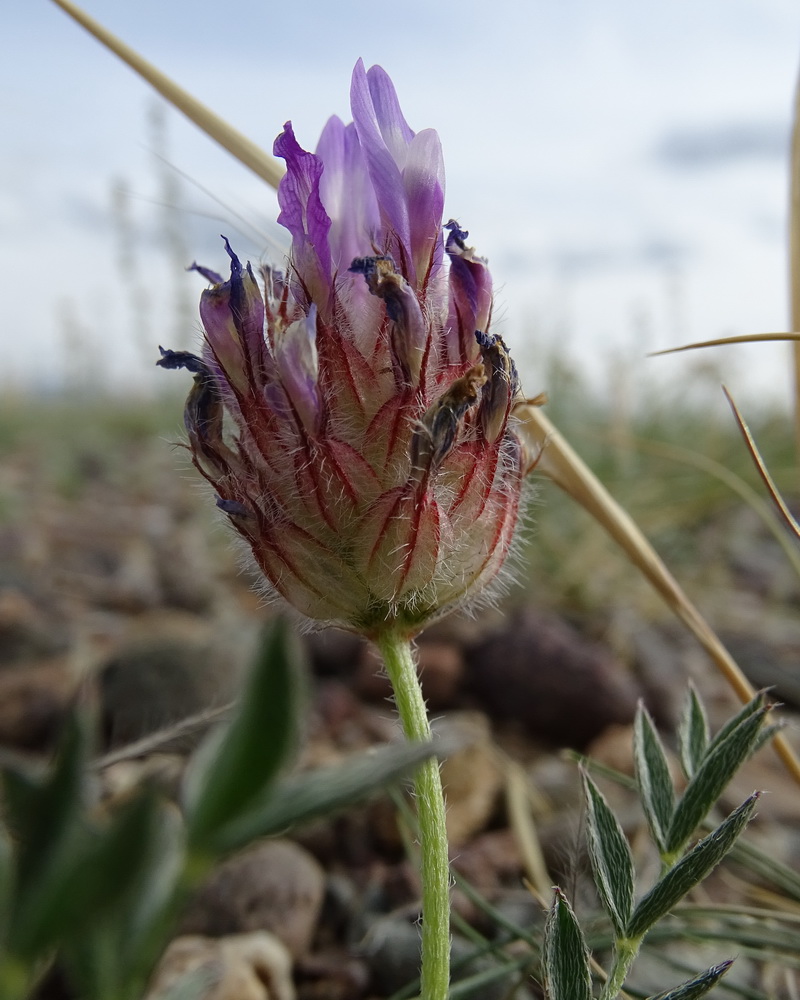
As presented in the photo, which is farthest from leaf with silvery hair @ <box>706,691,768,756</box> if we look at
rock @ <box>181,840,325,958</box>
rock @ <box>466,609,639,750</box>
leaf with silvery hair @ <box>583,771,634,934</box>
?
rock @ <box>466,609,639,750</box>

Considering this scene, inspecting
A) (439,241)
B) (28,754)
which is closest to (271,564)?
(439,241)

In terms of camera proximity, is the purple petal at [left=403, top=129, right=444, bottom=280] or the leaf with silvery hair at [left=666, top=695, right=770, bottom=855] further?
the purple petal at [left=403, top=129, right=444, bottom=280]

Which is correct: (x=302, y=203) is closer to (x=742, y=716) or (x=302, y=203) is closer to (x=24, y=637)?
(x=742, y=716)

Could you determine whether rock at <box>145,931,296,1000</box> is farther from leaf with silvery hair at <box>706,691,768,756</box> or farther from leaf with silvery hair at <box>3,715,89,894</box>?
leaf with silvery hair at <box>3,715,89,894</box>

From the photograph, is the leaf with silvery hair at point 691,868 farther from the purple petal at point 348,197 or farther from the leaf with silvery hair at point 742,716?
the purple petal at point 348,197

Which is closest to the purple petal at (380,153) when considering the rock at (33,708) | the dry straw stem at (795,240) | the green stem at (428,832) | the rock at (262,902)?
the green stem at (428,832)

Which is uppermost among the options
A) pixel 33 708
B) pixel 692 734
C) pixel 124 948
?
pixel 124 948

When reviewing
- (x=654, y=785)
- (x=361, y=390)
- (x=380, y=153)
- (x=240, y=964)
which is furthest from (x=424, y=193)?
(x=240, y=964)
